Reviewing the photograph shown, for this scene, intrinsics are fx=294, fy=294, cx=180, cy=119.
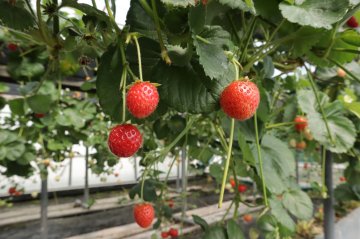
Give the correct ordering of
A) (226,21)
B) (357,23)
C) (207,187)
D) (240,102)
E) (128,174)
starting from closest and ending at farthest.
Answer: (240,102)
(226,21)
(357,23)
(207,187)
(128,174)

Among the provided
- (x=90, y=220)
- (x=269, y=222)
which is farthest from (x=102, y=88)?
(x=90, y=220)

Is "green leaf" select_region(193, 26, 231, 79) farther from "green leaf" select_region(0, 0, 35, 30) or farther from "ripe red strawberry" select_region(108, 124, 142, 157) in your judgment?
"green leaf" select_region(0, 0, 35, 30)

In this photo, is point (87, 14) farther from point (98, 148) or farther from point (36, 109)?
point (98, 148)

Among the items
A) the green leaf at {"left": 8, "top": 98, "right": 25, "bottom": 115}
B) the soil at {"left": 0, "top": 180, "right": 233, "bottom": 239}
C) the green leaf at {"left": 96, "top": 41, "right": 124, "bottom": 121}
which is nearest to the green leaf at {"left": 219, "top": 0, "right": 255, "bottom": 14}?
the green leaf at {"left": 96, "top": 41, "right": 124, "bottom": 121}

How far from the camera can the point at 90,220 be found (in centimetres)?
286

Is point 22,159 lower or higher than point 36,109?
lower

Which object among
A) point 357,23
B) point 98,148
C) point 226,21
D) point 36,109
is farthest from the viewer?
point 98,148

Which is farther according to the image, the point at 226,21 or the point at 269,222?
the point at 269,222

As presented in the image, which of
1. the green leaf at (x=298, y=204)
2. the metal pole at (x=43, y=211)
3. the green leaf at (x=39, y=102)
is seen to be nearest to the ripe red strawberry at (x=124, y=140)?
the green leaf at (x=298, y=204)

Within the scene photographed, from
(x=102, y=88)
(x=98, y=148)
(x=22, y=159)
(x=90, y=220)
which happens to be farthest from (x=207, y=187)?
(x=102, y=88)

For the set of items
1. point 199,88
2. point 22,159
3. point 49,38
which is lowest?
point 22,159

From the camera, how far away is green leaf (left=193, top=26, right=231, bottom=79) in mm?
306

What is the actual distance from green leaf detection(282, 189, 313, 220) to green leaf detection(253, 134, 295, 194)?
27 cm

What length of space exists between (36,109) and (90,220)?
2019 millimetres
